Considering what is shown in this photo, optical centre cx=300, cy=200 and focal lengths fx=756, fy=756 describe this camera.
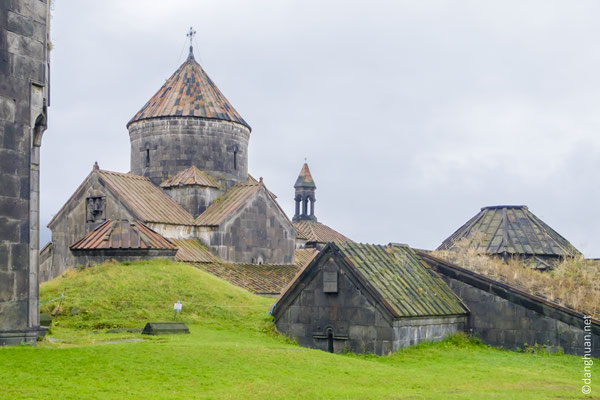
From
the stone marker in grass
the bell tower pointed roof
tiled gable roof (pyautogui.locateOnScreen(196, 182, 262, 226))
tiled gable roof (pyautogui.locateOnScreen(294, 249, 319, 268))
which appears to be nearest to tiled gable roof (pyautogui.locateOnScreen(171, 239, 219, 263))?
tiled gable roof (pyautogui.locateOnScreen(196, 182, 262, 226))

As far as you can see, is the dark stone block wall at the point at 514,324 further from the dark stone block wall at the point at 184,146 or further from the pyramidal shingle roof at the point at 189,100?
the pyramidal shingle roof at the point at 189,100

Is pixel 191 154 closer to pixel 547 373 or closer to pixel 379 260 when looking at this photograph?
pixel 379 260

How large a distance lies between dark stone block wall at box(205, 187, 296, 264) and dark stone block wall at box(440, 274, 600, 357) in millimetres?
13676

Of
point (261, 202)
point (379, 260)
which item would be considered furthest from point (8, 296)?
point (261, 202)

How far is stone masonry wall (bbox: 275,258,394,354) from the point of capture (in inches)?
637

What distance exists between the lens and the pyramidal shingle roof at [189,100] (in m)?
33.3

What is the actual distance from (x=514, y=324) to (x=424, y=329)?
234 centimetres

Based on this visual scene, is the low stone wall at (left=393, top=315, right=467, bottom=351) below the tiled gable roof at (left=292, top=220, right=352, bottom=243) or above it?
below

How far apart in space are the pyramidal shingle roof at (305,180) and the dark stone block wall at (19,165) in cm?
3969

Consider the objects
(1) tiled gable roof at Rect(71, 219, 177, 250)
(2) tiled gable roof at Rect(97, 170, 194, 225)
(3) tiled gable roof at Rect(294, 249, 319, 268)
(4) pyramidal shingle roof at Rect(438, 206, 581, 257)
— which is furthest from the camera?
(3) tiled gable roof at Rect(294, 249, 319, 268)

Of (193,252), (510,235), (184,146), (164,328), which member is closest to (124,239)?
(193,252)

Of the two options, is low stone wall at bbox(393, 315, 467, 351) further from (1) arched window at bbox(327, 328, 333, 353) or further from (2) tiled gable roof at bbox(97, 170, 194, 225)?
(2) tiled gable roof at bbox(97, 170, 194, 225)

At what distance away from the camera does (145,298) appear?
20.7 meters

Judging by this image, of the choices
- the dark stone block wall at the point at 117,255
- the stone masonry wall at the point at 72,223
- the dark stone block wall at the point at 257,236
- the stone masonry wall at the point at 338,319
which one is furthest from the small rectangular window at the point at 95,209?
the stone masonry wall at the point at 338,319
